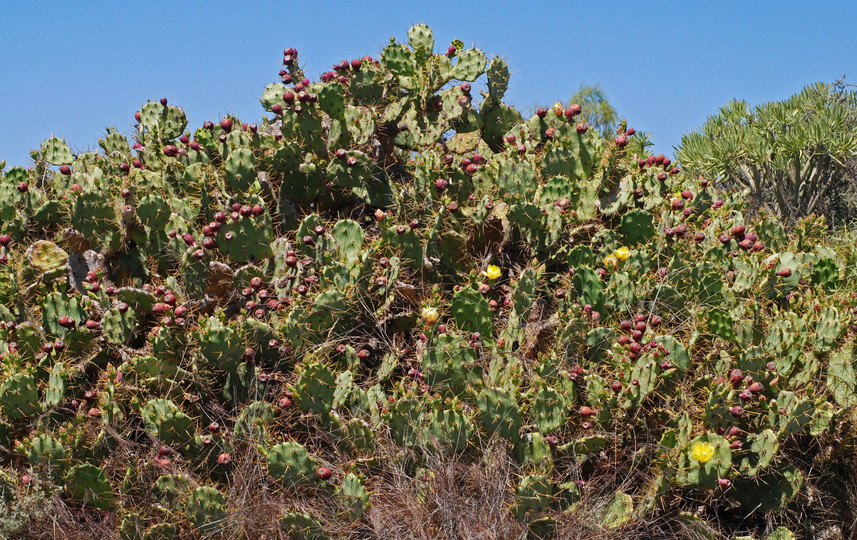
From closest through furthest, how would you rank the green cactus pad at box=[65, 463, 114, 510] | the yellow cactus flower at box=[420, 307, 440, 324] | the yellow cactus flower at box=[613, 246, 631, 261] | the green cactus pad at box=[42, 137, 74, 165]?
the green cactus pad at box=[65, 463, 114, 510] < the yellow cactus flower at box=[420, 307, 440, 324] < the yellow cactus flower at box=[613, 246, 631, 261] < the green cactus pad at box=[42, 137, 74, 165]

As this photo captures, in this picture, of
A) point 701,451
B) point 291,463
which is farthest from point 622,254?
point 291,463

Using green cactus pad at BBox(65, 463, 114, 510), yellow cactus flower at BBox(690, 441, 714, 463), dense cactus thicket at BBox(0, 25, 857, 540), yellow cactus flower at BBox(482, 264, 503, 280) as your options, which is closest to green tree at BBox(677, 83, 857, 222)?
dense cactus thicket at BBox(0, 25, 857, 540)

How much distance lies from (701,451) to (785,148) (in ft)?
32.4

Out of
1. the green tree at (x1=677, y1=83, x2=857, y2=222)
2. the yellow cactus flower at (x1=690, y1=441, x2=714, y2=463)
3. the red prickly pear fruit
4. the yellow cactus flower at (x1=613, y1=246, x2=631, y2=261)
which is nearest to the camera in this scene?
the yellow cactus flower at (x1=690, y1=441, x2=714, y2=463)

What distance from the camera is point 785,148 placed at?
1257 centimetres

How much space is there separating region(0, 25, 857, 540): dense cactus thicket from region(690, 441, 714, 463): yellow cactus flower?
11mm

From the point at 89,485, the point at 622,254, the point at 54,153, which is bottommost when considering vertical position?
the point at 89,485

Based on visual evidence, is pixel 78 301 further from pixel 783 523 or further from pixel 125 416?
pixel 783 523

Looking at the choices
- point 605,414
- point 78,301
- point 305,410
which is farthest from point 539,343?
point 78,301

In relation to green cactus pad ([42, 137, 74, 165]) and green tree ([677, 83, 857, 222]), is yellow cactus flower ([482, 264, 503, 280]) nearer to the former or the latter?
green cactus pad ([42, 137, 74, 165])

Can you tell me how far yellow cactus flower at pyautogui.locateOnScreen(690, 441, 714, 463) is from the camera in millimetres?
3930

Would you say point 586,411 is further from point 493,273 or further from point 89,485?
point 89,485

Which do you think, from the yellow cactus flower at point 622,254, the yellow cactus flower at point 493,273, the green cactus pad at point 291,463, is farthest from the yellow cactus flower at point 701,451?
the green cactus pad at point 291,463

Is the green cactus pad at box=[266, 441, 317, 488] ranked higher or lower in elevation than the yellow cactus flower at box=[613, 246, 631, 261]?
lower
